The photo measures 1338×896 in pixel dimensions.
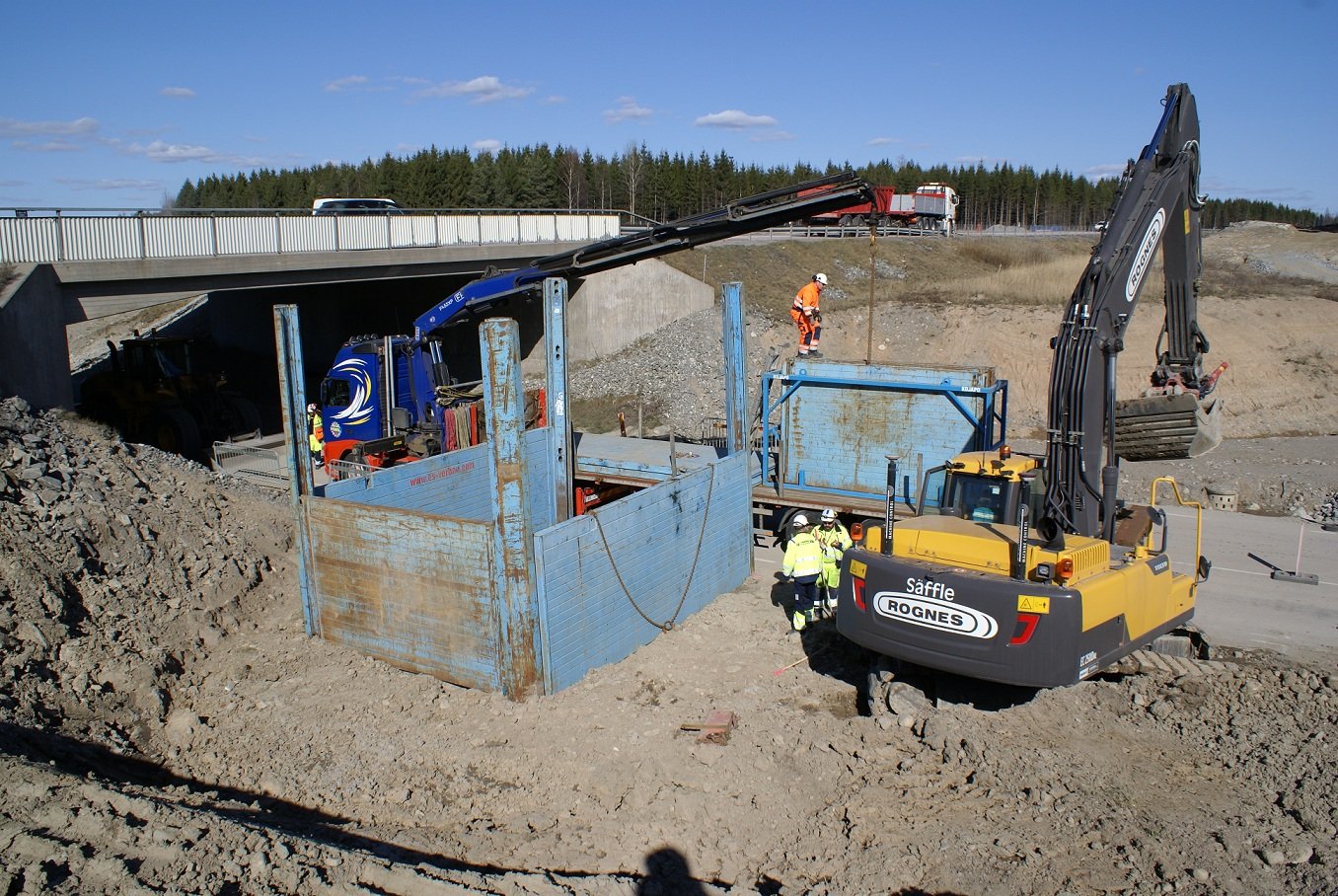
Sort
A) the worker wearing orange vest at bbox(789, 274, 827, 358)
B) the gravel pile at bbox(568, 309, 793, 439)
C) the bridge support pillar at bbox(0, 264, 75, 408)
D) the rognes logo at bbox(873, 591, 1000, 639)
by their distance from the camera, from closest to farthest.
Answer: the rognes logo at bbox(873, 591, 1000, 639)
the bridge support pillar at bbox(0, 264, 75, 408)
the worker wearing orange vest at bbox(789, 274, 827, 358)
the gravel pile at bbox(568, 309, 793, 439)

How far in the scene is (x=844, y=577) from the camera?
340 inches

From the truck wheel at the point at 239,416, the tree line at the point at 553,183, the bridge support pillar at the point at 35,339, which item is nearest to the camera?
the bridge support pillar at the point at 35,339

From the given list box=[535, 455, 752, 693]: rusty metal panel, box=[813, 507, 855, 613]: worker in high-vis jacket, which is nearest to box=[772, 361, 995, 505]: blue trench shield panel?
box=[535, 455, 752, 693]: rusty metal panel

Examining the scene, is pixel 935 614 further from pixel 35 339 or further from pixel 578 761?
pixel 35 339

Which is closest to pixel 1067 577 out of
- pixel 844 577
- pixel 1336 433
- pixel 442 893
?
pixel 844 577

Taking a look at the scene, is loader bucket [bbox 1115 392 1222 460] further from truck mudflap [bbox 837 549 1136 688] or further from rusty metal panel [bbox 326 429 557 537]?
rusty metal panel [bbox 326 429 557 537]

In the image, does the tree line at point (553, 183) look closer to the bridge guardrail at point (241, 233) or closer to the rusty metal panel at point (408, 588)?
the bridge guardrail at point (241, 233)

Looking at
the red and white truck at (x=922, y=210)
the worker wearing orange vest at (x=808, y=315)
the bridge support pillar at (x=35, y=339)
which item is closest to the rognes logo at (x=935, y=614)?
the worker wearing orange vest at (x=808, y=315)

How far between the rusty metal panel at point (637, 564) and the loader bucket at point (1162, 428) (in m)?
4.45

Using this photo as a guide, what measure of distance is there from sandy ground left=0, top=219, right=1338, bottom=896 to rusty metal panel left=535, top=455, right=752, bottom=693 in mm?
314

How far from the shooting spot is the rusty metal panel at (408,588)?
907 cm

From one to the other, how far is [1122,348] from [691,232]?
21.5ft

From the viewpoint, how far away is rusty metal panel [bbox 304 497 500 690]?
29.8 ft

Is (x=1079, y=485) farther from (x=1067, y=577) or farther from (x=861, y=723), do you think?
(x=861, y=723)
